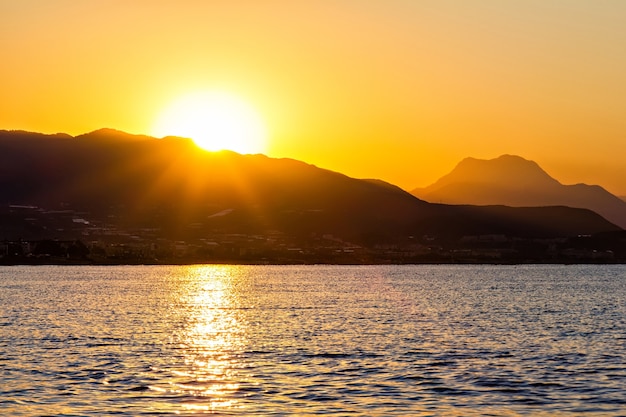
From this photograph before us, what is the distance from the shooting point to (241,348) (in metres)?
80.6

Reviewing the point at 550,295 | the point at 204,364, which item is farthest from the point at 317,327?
the point at 550,295

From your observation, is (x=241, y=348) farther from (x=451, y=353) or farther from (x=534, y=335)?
(x=534, y=335)

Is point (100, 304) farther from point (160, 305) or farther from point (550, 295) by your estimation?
point (550, 295)

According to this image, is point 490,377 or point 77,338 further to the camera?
point 77,338

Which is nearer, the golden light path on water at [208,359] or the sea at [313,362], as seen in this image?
the sea at [313,362]

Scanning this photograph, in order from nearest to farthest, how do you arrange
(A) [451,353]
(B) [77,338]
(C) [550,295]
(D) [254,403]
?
1. (D) [254,403]
2. (A) [451,353]
3. (B) [77,338]
4. (C) [550,295]

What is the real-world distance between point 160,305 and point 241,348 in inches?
2812

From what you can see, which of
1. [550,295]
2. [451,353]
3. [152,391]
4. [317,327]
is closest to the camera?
[152,391]

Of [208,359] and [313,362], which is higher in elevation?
[313,362]

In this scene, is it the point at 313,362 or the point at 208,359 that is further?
the point at 208,359

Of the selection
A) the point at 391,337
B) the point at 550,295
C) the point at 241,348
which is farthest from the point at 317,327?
the point at 550,295

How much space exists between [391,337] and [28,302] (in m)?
82.8

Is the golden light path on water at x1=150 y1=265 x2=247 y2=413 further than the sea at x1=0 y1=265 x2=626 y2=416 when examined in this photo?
Yes

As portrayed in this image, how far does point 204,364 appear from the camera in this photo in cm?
6981
